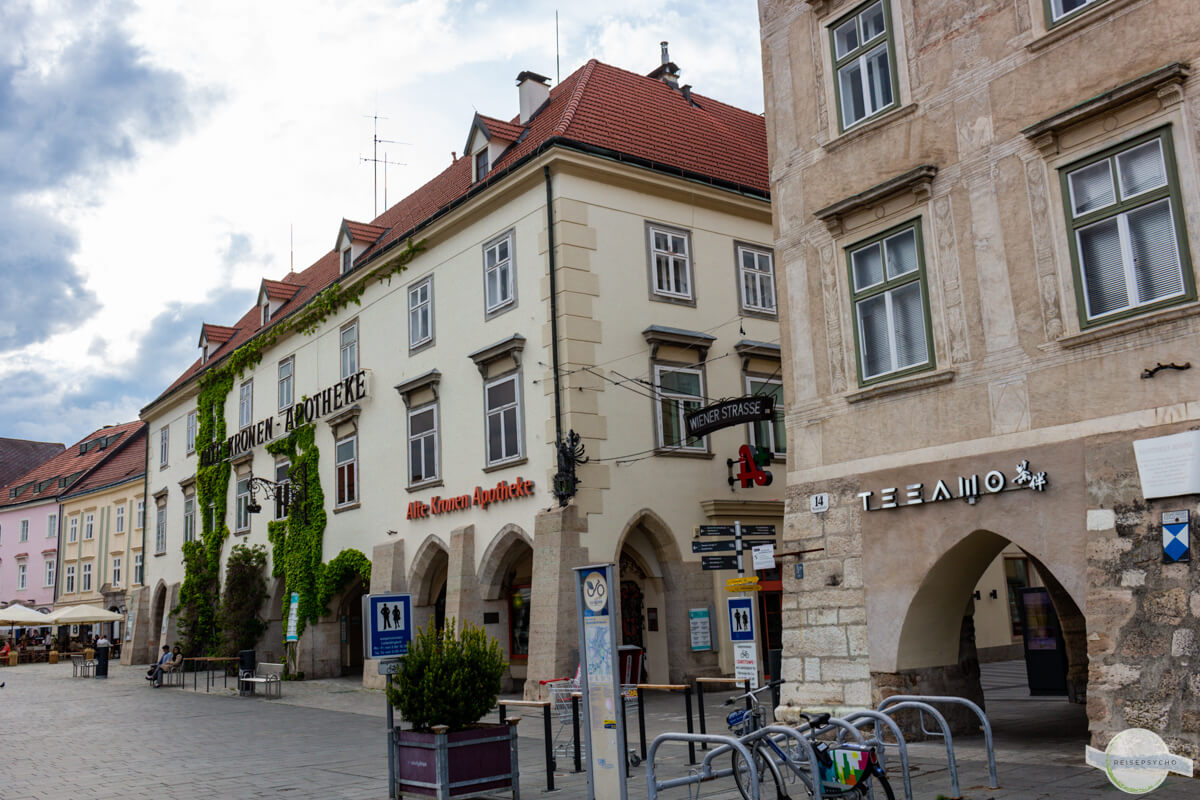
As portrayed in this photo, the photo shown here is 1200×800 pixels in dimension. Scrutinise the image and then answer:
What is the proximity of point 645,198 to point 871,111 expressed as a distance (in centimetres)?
1034

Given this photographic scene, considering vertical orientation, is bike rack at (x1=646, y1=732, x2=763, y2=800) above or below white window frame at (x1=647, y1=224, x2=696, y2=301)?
below

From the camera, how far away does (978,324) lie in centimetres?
1192

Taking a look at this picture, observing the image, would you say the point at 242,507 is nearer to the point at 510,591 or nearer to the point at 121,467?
the point at 510,591

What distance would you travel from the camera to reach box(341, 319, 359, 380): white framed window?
95.7ft

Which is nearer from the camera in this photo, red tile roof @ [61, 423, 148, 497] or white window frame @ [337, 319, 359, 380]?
white window frame @ [337, 319, 359, 380]

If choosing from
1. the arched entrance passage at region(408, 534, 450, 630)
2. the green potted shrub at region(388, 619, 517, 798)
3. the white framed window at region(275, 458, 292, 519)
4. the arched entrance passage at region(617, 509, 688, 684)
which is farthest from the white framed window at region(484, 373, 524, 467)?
the green potted shrub at region(388, 619, 517, 798)

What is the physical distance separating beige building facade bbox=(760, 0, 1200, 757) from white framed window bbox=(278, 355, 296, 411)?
21.8 m

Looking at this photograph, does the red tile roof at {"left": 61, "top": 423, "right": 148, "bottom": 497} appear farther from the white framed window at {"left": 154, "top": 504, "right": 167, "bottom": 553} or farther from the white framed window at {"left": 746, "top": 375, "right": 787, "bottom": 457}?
the white framed window at {"left": 746, "top": 375, "right": 787, "bottom": 457}

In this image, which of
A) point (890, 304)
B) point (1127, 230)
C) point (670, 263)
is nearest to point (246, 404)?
point (670, 263)

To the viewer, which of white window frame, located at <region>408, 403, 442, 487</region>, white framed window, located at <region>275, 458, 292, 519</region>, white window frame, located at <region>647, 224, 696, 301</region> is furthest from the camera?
white framed window, located at <region>275, 458, 292, 519</region>

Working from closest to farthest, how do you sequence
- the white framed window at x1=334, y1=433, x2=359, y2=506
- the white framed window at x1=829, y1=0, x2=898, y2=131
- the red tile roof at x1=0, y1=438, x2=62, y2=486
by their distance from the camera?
the white framed window at x1=829, y1=0, x2=898, y2=131
the white framed window at x1=334, y1=433, x2=359, y2=506
the red tile roof at x1=0, y1=438, x2=62, y2=486

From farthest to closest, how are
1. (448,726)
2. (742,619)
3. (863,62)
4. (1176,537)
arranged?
1. (742,619)
2. (863,62)
3. (448,726)
4. (1176,537)

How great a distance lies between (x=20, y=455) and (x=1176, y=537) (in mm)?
85216

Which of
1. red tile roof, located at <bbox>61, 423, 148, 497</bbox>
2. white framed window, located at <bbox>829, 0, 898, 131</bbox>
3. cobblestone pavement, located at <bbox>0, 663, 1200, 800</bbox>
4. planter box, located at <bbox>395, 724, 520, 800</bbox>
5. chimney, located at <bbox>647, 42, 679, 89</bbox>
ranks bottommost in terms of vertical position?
cobblestone pavement, located at <bbox>0, 663, 1200, 800</bbox>
